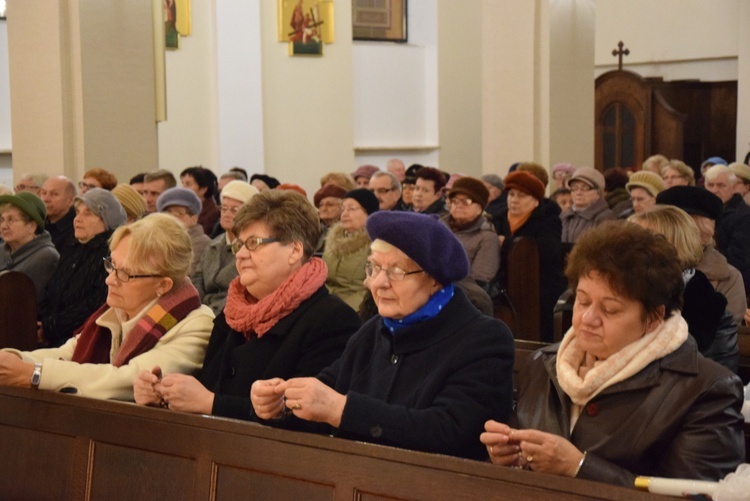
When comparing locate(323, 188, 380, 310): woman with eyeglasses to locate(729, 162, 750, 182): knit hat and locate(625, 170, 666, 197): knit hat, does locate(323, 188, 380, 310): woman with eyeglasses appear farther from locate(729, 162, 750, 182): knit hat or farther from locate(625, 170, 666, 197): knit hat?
Result: locate(729, 162, 750, 182): knit hat

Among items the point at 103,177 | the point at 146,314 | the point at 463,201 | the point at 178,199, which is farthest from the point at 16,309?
the point at 103,177

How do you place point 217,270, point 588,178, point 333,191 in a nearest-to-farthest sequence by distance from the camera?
1. point 217,270
2. point 333,191
3. point 588,178

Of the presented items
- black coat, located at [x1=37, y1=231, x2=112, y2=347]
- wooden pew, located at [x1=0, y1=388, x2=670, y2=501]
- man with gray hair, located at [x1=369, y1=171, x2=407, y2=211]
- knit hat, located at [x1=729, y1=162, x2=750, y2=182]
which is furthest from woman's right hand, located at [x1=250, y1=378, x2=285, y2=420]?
knit hat, located at [x1=729, y1=162, x2=750, y2=182]

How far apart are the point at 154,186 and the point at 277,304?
5764mm

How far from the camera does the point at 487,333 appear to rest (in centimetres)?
324

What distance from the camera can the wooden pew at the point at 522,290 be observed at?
7239mm

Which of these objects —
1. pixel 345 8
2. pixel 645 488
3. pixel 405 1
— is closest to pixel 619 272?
pixel 645 488

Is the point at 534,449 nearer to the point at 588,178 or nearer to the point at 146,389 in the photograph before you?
the point at 146,389

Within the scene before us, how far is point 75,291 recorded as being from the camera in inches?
250

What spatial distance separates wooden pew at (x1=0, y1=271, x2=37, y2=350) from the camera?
5996 millimetres

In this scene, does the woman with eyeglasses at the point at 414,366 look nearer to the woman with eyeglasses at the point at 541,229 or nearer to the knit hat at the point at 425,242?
the knit hat at the point at 425,242

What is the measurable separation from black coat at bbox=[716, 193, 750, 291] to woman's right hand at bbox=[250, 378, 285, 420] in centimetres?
494

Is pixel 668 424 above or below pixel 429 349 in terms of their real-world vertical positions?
below

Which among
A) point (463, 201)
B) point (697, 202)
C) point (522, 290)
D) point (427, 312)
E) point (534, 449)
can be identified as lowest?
point (522, 290)
